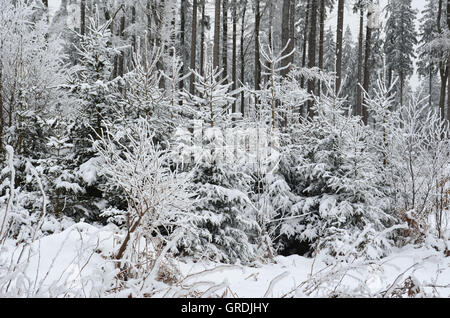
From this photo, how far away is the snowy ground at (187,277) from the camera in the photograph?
1.74 metres

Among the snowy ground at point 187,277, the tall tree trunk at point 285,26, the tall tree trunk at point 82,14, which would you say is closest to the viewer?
the snowy ground at point 187,277

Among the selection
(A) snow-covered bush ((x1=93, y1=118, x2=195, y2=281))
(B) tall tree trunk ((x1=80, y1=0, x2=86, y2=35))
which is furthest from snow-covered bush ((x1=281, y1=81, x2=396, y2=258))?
(B) tall tree trunk ((x1=80, y1=0, x2=86, y2=35))

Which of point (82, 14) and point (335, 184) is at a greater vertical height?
point (82, 14)

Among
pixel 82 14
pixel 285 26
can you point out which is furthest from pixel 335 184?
pixel 82 14

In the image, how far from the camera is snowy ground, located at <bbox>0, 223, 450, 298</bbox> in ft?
5.70

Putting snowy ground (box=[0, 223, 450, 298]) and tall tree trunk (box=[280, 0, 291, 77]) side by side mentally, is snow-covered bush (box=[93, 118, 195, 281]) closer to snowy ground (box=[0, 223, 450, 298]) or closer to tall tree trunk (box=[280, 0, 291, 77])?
snowy ground (box=[0, 223, 450, 298])

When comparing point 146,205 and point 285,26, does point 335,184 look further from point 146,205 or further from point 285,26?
point 285,26

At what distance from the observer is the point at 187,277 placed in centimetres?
200

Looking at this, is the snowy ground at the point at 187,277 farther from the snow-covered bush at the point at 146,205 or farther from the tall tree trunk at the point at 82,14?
the tall tree trunk at the point at 82,14

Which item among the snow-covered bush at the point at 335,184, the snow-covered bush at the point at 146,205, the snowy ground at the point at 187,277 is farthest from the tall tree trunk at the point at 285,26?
the snow-covered bush at the point at 146,205

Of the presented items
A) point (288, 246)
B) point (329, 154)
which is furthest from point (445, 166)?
point (288, 246)
